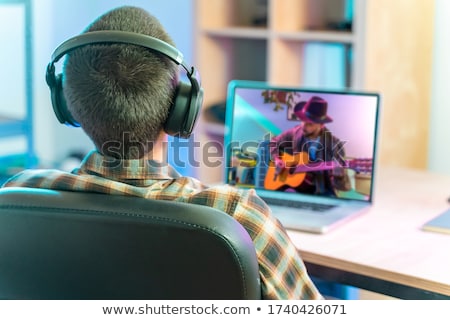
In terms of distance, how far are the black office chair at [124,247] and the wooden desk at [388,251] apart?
15.1 inches

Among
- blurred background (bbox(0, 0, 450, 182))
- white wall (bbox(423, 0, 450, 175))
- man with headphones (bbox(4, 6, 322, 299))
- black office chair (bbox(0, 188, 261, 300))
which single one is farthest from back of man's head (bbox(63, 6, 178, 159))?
white wall (bbox(423, 0, 450, 175))

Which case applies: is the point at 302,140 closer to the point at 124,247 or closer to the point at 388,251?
the point at 388,251

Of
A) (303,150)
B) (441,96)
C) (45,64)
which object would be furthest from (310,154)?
(45,64)

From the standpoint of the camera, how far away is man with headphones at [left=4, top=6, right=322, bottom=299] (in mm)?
1104

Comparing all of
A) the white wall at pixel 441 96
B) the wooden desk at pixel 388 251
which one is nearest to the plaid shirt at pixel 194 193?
the wooden desk at pixel 388 251

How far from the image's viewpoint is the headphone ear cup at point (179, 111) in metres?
1.16

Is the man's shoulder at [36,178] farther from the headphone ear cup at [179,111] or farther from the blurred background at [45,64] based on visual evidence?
the blurred background at [45,64]

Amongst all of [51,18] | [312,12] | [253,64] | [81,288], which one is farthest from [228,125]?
[51,18]

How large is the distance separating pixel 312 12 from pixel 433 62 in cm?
44

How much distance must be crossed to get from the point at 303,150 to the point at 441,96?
105cm

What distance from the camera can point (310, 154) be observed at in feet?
5.52

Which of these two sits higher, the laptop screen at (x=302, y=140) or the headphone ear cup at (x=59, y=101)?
the headphone ear cup at (x=59, y=101)

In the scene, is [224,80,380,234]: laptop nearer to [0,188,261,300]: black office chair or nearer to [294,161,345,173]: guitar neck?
[294,161,345,173]: guitar neck

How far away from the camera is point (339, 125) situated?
5.46 feet
